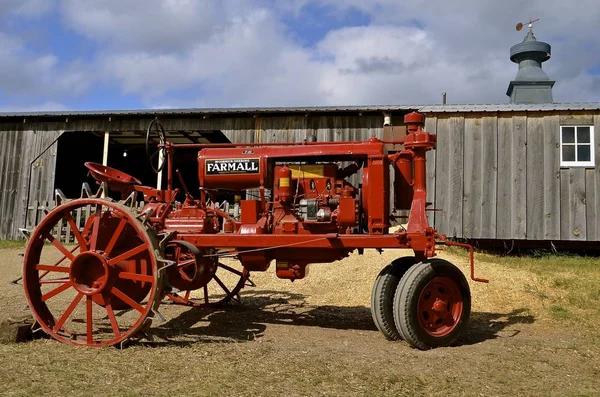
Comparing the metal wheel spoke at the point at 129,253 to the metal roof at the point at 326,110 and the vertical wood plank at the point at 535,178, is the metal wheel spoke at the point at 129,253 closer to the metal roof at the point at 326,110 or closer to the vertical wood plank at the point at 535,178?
the metal roof at the point at 326,110

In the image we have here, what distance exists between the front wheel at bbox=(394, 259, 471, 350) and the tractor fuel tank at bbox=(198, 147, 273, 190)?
6.87 ft

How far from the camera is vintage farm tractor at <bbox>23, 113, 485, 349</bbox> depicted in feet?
17.5

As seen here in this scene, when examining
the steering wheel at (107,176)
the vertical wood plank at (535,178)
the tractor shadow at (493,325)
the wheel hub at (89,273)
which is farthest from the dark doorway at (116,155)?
the wheel hub at (89,273)

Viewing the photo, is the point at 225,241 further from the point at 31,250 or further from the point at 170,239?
the point at 31,250

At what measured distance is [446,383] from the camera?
411 centimetres

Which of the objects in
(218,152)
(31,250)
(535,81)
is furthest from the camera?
(535,81)

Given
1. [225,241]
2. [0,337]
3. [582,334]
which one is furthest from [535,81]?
[0,337]

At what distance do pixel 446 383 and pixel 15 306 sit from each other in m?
5.85

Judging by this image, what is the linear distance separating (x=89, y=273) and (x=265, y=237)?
1.82 meters

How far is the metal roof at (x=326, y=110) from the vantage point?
11.8 m

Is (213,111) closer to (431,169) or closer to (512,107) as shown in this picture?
(431,169)

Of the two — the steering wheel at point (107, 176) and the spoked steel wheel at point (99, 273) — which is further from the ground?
the steering wheel at point (107, 176)

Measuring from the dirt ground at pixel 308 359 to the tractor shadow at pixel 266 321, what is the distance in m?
0.01

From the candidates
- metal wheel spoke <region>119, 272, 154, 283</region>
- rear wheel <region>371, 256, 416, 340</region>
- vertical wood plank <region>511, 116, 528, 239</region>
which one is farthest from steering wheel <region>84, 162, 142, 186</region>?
vertical wood plank <region>511, 116, 528, 239</region>
